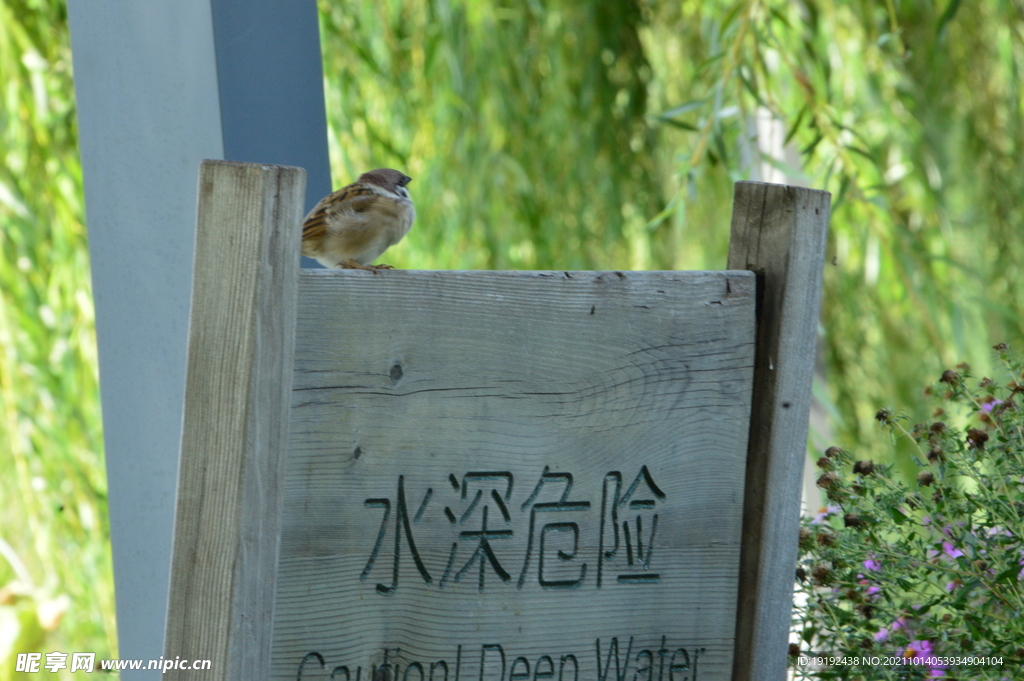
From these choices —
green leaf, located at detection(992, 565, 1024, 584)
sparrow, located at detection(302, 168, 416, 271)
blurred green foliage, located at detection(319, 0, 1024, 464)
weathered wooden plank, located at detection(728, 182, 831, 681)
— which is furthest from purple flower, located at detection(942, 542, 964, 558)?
blurred green foliage, located at detection(319, 0, 1024, 464)

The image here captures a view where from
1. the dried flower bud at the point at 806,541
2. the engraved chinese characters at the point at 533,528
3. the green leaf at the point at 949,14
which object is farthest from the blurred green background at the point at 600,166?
the engraved chinese characters at the point at 533,528

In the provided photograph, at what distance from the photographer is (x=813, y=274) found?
3.80ft

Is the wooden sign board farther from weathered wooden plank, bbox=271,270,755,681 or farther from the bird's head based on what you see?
the bird's head

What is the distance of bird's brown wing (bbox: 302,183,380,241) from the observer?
3.57 feet

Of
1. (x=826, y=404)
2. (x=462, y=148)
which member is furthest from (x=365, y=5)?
(x=826, y=404)

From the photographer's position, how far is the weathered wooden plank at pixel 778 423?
113 centimetres

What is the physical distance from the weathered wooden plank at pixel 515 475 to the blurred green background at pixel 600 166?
3.23 ft

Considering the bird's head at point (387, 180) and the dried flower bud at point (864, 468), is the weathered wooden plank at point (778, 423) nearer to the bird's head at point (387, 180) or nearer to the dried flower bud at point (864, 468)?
the dried flower bud at point (864, 468)

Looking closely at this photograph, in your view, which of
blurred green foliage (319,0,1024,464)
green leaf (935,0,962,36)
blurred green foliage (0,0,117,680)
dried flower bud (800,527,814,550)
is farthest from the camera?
blurred green foliage (319,0,1024,464)

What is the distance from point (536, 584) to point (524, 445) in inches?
5.6

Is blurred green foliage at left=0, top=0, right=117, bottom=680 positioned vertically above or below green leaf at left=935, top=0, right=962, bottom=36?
below

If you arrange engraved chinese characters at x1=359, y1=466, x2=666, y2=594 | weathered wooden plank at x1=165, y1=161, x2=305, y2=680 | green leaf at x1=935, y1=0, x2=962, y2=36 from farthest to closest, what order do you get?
1. green leaf at x1=935, y1=0, x2=962, y2=36
2. engraved chinese characters at x1=359, y1=466, x2=666, y2=594
3. weathered wooden plank at x1=165, y1=161, x2=305, y2=680

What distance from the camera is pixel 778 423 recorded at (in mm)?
1141

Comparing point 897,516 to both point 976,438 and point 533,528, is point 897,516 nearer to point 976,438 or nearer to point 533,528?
point 976,438
